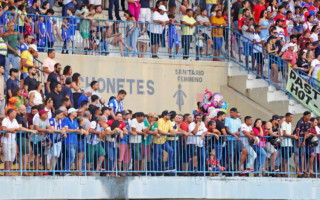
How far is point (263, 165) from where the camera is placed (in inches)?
1025

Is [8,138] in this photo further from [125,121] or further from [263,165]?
[263,165]

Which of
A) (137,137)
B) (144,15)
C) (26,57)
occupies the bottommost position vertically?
(137,137)

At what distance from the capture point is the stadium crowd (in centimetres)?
2369

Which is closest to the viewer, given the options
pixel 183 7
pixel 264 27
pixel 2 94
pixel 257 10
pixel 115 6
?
pixel 2 94

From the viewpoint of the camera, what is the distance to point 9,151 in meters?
23.3

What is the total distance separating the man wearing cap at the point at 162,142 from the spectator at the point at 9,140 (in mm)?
3449

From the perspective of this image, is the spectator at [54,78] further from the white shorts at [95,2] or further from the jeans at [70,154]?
the white shorts at [95,2]

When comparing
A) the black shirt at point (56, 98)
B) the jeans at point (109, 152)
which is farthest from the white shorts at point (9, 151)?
the black shirt at point (56, 98)

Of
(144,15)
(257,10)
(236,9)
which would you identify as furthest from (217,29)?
(144,15)

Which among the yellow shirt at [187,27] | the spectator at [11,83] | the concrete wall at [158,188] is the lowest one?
the concrete wall at [158,188]

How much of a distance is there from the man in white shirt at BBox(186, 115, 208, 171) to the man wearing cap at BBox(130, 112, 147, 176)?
1.24 m

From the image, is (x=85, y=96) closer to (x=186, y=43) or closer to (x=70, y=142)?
(x=70, y=142)

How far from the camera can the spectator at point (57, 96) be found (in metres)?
25.4

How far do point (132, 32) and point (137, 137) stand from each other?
20.7ft
